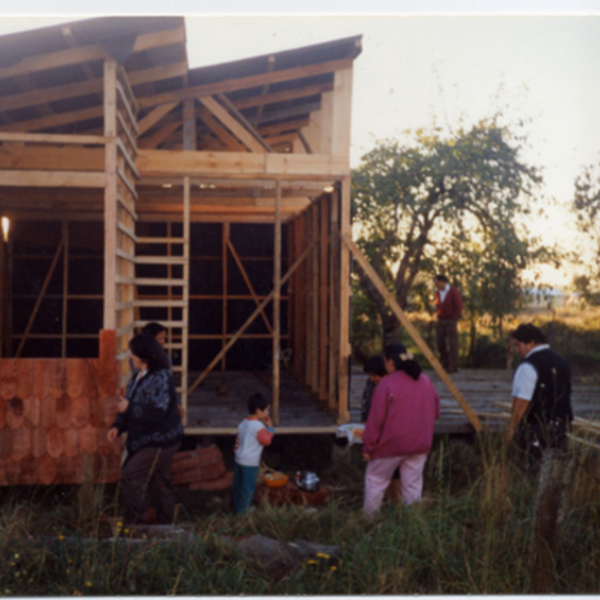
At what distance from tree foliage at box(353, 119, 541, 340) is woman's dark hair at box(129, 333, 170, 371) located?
33.8ft

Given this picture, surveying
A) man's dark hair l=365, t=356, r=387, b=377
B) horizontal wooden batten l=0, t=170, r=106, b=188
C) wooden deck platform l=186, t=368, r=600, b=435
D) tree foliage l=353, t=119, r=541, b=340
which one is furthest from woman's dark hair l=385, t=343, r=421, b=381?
tree foliage l=353, t=119, r=541, b=340

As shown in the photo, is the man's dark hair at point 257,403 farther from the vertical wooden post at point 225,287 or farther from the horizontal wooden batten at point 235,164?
the vertical wooden post at point 225,287

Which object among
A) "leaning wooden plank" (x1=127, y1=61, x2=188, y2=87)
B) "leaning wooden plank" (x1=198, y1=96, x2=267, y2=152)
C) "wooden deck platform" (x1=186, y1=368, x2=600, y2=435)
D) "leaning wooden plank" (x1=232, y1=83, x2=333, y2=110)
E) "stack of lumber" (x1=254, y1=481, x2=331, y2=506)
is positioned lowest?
"stack of lumber" (x1=254, y1=481, x2=331, y2=506)

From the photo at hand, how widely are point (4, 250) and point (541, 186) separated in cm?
1144

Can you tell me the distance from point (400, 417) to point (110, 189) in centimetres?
339

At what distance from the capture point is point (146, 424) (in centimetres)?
536

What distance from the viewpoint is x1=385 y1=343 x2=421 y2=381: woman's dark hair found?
530 cm

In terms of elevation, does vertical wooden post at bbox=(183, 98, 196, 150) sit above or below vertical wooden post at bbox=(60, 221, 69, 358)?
above

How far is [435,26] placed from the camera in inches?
528

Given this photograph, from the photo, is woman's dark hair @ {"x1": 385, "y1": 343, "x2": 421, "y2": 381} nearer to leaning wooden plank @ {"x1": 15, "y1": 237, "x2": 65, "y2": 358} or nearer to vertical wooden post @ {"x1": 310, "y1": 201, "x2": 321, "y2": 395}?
vertical wooden post @ {"x1": 310, "y1": 201, "x2": 321, "y2": 395}

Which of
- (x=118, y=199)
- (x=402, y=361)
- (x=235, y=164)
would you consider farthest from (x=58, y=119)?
(x=402, y=361)

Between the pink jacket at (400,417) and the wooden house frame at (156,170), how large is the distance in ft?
8.28

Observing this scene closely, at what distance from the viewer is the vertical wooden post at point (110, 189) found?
20.3ft

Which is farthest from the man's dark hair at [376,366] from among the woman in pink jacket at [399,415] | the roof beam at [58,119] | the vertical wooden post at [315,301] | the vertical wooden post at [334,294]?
the roof beam at [58,119]
